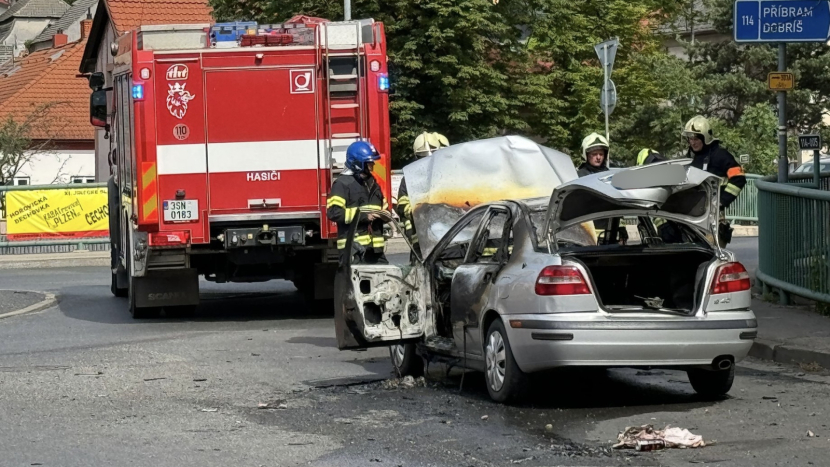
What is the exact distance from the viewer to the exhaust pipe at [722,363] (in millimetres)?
8883

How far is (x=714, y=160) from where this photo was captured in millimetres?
12312

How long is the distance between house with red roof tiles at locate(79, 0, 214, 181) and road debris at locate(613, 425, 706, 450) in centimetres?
4326

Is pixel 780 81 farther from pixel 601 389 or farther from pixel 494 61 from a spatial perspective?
pixel 494 61

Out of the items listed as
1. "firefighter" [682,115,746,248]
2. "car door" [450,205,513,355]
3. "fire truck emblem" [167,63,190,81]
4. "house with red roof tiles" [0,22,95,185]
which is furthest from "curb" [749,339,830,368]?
"house with red roof tiles" [0,22,95,185]

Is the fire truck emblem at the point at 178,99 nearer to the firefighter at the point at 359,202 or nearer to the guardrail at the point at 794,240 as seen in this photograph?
the firefighter at the point at 359,202

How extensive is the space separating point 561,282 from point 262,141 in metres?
7.07

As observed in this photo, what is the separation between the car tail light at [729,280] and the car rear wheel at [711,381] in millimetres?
544

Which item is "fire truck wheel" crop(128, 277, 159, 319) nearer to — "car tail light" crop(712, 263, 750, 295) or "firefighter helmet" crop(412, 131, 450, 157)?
"firefighter helmet" crop(412, 131, 450, 157)

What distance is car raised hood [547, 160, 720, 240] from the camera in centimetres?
879

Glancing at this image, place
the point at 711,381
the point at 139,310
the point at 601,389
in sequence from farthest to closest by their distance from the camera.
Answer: the point at 139,310, the point at 601,389, the point at 711,381

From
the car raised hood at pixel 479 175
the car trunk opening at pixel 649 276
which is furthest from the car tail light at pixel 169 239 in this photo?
the car trunk opening at pixel 649 276

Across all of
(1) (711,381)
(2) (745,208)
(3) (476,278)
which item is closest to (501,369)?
(3) (476,278)

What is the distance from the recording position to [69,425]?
28.8 ft

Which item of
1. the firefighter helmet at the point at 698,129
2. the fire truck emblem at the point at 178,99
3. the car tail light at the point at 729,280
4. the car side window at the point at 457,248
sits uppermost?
the fire truck emblem at the point at 178,99
